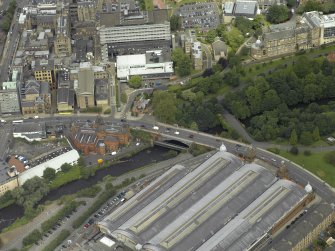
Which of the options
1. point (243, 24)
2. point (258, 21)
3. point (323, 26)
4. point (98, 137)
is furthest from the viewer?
point (258, 21)

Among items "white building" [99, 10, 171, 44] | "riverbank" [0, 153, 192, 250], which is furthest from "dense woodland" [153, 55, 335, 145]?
"white building" [99, 10, 171, 44]

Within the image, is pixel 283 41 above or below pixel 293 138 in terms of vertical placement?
above

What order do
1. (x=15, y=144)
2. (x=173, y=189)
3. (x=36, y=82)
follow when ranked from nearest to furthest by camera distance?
1. (x=173, y=189)
2. (x=15, y=144)
3. (x=36, y=82)

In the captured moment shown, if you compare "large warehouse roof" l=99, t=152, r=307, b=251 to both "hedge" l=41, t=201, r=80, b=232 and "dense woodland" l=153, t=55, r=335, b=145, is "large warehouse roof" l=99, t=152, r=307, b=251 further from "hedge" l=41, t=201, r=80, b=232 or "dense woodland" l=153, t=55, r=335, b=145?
"dense woodland" l=153, t=55, r=335, b=145

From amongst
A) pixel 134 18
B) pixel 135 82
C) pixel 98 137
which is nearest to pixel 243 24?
pixel 134 18

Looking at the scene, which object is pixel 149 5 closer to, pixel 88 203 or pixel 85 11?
pixel 85 11

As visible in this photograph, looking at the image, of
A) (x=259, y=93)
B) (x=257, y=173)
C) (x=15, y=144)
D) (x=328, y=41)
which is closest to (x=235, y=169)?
(x=257, y=173)

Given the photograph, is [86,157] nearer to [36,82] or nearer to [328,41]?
[36,82]
